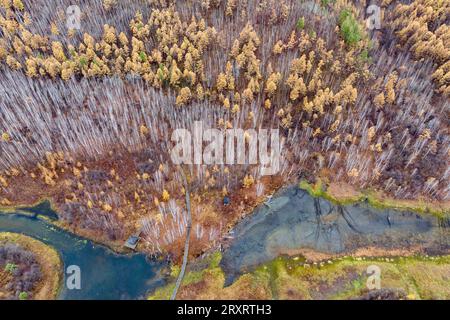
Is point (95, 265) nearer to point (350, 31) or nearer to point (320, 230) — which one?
point (320, 230)

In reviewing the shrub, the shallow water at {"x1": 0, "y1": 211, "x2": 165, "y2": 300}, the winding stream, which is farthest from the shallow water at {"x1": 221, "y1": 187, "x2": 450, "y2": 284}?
the shrub

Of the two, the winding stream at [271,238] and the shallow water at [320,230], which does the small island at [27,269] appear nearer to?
the winding stream at [271,238]

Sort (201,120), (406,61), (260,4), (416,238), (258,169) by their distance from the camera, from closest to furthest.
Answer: (416,238) → (258,169) → (201,120) → (406,61) → (260,4)

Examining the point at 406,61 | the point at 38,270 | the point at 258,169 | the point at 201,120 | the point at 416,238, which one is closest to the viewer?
the point at 38,270

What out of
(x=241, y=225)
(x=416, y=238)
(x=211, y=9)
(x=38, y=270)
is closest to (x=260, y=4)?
(x=211, y=9)

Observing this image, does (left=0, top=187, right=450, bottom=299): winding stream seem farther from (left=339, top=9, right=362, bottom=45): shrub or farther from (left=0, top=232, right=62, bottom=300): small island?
(left=339, top=9, right=362, bottom=45): shrub

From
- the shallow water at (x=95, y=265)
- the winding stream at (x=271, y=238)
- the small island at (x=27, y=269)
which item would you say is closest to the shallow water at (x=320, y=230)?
the winding stream at (x=271, y=238)

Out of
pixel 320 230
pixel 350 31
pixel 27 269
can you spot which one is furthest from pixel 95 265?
pixel 350 31

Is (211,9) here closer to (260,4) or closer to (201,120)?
(260,4)
